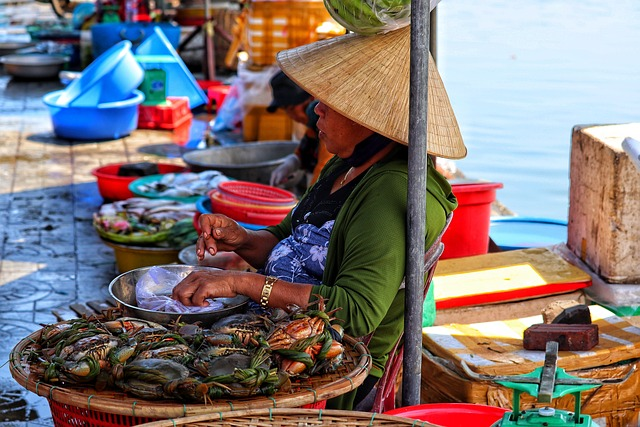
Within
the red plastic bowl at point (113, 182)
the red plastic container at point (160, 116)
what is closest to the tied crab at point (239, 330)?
the red plastic bowl at point (113, 182)

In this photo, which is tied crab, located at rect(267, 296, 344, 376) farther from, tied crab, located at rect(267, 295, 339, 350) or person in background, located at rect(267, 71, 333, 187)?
person in background, located at rect(267, 71, 333, 187)

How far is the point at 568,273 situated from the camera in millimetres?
3756

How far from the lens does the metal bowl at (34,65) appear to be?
38.4ft

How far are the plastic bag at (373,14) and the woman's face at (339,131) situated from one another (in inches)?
9.4

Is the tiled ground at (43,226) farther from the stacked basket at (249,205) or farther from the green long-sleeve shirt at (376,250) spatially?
the green long-sleeve shirt at (376,250)

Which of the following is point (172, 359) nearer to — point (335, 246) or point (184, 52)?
point (335, 246)

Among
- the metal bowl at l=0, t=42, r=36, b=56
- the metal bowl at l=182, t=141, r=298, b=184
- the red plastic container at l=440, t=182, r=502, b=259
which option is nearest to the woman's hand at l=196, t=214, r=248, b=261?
the red plastic container at l=440, t=182, r=502, b=259

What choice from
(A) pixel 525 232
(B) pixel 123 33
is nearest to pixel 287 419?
(A) pixel 525 232

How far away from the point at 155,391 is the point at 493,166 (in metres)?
6.63

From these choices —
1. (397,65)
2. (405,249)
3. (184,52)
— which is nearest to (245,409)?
(405,249)

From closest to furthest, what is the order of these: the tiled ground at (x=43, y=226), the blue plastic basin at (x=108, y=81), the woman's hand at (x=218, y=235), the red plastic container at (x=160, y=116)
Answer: the woman's hand at (x=218, y=235) → the tiled ground at (x=43, y=226) → the blue plastic basin at (x=108, y=81) → the red plastic container at (x=160, y=116)

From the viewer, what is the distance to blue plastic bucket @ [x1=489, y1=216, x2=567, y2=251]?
4445 mm

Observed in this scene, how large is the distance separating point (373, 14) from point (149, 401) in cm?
116

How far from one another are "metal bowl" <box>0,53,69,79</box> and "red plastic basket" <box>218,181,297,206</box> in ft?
26.2
